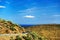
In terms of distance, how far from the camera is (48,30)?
36719 mm

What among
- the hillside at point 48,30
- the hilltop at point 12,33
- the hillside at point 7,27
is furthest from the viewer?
the hillside at point 48,30

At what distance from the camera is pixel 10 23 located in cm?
2734

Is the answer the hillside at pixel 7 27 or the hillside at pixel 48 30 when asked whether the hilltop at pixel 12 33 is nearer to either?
the hillside at pixel 7 27

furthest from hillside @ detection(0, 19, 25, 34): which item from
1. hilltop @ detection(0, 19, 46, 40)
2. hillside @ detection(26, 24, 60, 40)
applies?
hillside @ detection(26, 24, 60, 40)

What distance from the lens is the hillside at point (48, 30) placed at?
112ft

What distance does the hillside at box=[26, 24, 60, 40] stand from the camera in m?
34.0

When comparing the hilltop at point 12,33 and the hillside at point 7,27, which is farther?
the hillside at point 7,27

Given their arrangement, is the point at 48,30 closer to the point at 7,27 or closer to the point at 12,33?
Answer: the point at 7,27

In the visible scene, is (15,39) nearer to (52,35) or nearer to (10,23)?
(10,23)

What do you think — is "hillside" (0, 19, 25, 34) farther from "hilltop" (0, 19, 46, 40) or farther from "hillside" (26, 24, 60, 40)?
"hillside" (26, 24, 60, 40)

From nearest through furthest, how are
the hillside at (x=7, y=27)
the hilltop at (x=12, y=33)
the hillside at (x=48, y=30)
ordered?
1. the hilltop at (x=12, y=33)
2. the hillside at (x=7, y=27)
3. the hillside at (x=48, y=30)

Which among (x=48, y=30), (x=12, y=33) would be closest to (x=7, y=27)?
(x=12, y=33)

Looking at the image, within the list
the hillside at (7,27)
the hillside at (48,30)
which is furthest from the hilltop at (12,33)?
the hillside at (48,30)

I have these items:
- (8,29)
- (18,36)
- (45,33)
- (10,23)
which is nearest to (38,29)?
(45,33)
